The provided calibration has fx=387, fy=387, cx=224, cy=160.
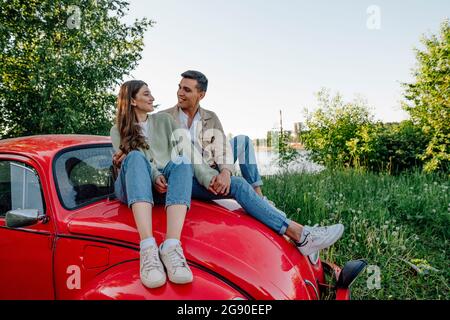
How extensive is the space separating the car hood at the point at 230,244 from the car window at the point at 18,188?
1.43 feet

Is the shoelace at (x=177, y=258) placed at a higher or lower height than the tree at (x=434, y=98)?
lower

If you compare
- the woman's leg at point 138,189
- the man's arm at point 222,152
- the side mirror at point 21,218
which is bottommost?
the side mirror at point 21,218

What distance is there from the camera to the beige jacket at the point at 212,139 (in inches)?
132

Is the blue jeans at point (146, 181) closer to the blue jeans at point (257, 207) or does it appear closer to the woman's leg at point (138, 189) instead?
the woman's leg at point (138, 189)

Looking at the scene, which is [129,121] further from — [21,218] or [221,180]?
[21,218]

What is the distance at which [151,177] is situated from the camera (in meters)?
2.73

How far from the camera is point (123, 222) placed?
99.3 inches

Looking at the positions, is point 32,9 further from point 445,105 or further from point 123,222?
point 445,105

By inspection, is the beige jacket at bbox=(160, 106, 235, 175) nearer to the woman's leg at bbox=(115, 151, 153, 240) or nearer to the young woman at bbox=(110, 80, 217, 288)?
the young woman at bbox=(110, 80, 217, 288)

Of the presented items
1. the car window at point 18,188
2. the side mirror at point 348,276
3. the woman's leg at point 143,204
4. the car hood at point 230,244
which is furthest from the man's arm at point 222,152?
the car window at point 18,188

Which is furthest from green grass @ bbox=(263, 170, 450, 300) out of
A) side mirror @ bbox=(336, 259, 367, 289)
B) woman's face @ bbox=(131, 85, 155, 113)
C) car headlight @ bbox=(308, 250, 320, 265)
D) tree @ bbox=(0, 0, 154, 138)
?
tree @ bbox=(0, 0, 154, 138)

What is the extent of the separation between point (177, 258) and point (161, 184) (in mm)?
658
